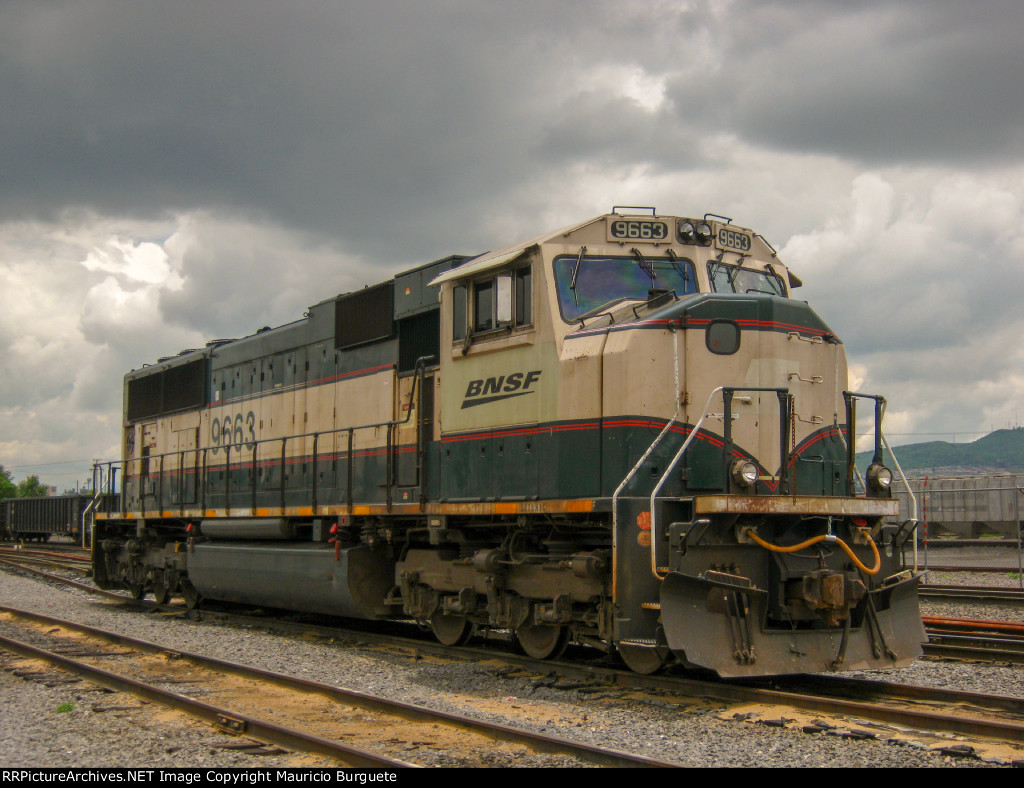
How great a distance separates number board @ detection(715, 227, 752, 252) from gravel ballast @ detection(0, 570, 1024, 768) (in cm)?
410

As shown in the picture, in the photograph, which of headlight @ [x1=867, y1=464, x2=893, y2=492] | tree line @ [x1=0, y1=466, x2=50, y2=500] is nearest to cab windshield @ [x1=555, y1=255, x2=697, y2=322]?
headlight @ [x1=867, y1=464, x2=893, y2=492]

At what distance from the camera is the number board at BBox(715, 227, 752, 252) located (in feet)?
30.4

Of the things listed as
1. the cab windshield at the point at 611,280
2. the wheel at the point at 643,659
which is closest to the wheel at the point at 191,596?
the wheel at the point at 643,659

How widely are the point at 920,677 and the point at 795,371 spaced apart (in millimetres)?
2956

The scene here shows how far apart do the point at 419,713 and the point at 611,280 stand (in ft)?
13.2

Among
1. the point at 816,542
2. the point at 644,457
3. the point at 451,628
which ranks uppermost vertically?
the point at 644,457

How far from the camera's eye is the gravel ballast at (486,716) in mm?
5934

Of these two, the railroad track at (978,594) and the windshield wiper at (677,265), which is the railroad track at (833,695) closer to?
the windshield wiper at (677,265)

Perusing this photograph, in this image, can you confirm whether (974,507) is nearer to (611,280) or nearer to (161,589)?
(161,589)

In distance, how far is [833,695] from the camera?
25.9 ft

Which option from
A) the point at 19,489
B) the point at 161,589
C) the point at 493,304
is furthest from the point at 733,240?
the point at 19,489

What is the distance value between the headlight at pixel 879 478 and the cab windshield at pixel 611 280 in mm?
2198

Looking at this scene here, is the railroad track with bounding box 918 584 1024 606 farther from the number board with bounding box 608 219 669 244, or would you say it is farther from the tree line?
the tree line
